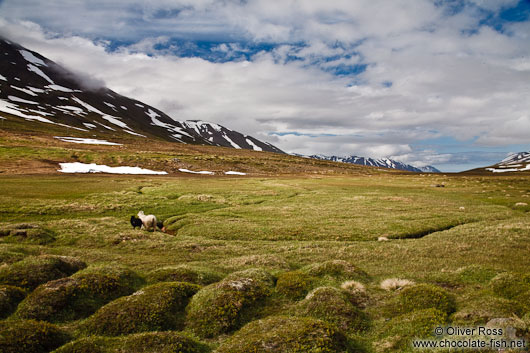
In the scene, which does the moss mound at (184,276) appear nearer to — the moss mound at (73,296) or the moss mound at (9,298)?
the moss mound at (73,296)

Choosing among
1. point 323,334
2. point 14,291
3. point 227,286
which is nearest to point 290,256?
point 227,286

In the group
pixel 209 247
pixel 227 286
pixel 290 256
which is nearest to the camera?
pixel 227 286

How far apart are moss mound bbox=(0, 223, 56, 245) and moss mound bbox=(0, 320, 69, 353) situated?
65.2 ft

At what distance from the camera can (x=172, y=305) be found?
12.0 metres

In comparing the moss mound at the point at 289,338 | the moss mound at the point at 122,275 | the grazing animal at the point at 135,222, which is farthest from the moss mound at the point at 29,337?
the grazing animal at the point at 135,222

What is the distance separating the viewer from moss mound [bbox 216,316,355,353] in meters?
8.56

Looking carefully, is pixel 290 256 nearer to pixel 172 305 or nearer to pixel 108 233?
pixel 172 305

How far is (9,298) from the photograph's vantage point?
39.7 ft

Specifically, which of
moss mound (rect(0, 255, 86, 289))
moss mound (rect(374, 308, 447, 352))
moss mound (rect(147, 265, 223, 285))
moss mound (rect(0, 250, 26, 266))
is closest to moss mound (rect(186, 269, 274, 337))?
moss mound (rect(147, 265, 223, 285))

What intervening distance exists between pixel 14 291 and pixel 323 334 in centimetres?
1281

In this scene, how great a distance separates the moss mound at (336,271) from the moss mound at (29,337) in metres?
11.4

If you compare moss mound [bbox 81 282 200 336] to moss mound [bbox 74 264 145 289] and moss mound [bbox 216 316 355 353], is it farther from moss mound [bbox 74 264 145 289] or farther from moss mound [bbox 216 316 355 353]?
moss mound [bbox 216 316 355 353]

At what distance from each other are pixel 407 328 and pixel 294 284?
544 cm

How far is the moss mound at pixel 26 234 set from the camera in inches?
1016
